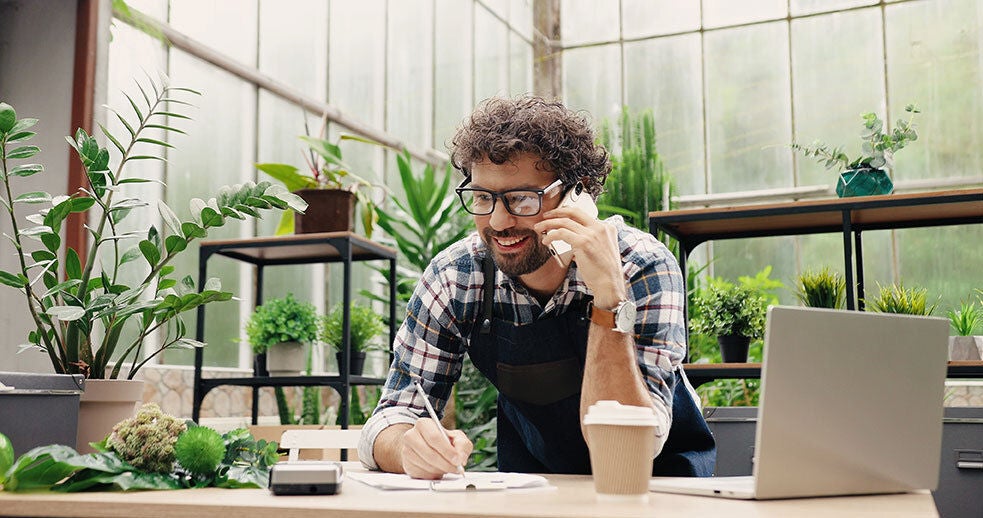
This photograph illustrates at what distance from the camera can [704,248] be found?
24.5 feet

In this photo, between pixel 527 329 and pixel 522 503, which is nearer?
pixel 522 503

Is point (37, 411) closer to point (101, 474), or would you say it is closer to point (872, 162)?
point (101, 474)

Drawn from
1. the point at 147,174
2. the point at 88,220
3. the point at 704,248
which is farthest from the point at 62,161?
the point at 704,248

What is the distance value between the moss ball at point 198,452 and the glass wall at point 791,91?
6.26 meters

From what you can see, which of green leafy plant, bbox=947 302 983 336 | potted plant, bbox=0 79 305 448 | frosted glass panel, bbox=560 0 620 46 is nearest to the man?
potted plant, bbox=0 79 305 448

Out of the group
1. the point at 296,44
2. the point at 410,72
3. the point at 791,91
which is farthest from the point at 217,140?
the point at 791,91

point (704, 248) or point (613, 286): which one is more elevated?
point (704, 248)

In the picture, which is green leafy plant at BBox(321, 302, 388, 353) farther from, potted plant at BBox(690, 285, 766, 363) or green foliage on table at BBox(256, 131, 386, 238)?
potted plant at BBox(690, 285, 766, 363)

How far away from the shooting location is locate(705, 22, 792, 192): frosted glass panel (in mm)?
7555

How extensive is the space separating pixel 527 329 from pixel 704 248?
227 inches

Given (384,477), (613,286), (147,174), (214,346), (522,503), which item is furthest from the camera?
(214,346)

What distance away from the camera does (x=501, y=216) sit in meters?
1.79

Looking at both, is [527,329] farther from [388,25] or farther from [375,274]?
[388,25]

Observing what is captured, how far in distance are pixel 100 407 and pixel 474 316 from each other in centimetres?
73
